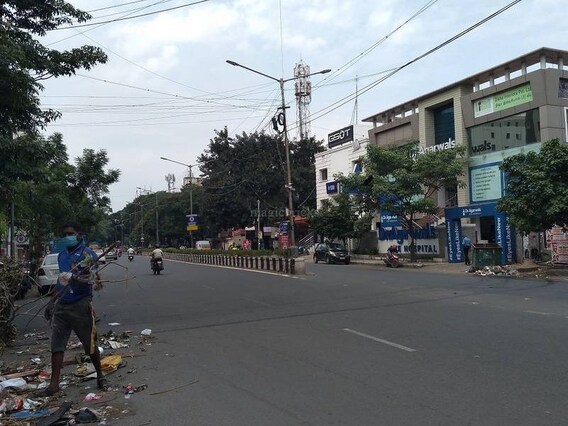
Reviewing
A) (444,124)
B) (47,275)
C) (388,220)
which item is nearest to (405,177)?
(444,124)

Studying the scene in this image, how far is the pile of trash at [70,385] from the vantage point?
5.33 m

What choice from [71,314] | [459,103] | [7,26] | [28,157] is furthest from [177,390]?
[459,103]

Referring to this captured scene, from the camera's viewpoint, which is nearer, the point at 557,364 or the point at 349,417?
Answer: the point at 349,417

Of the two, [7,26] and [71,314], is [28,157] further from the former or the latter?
[71,314]

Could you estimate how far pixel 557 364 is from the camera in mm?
6781

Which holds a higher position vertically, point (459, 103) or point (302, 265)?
point (459, 103)

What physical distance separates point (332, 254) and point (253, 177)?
23.1 metres

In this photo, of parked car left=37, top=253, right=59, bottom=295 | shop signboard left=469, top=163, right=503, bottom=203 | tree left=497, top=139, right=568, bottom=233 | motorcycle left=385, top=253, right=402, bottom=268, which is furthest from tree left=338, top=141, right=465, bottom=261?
parked car left=37, top=253, right=59, bottom=295

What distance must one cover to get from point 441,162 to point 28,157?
2518 cm

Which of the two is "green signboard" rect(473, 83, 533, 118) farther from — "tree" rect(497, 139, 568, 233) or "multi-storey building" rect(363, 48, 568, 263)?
"tree" rect(497, 139, 568, 233)

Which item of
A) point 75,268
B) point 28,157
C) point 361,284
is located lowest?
point 361,284

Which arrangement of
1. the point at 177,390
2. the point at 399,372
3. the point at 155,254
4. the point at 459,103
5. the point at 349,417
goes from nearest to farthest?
the point at 349,417 → the point at 177,390 → the point at 399,372 → the point at 155,254 → the point at 459,103

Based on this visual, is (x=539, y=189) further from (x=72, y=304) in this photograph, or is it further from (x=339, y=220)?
(x=72, y=304)

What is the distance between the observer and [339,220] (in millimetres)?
40844
